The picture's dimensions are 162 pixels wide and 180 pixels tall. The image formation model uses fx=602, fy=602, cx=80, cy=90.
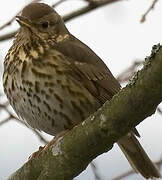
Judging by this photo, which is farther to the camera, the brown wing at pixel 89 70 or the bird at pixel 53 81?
the brown wing at pixel 89 70

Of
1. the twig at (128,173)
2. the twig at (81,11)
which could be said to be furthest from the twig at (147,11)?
the twig at (128,173)

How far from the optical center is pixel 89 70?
437cm

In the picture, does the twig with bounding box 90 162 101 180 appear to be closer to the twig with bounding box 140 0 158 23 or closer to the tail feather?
the tail feather

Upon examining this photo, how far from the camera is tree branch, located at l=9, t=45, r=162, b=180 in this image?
243cm

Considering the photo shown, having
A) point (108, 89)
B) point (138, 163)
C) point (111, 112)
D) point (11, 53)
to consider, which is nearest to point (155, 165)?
point (138, 163)

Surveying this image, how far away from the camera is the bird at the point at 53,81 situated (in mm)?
4078

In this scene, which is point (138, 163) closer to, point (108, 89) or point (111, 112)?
point (108, 89)

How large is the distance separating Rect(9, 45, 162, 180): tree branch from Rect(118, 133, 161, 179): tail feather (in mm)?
1274

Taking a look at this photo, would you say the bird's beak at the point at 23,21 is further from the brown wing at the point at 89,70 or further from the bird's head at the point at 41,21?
the brown wing at the point at 89,70

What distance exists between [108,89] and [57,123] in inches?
17.3

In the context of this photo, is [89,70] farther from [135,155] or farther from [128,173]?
[128,173]

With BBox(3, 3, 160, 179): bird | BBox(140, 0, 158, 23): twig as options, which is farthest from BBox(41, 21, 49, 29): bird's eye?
BBox(140, 0, 158, 23): twig

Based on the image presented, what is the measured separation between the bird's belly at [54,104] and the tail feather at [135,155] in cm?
46

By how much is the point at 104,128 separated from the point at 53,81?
4.71 feet
